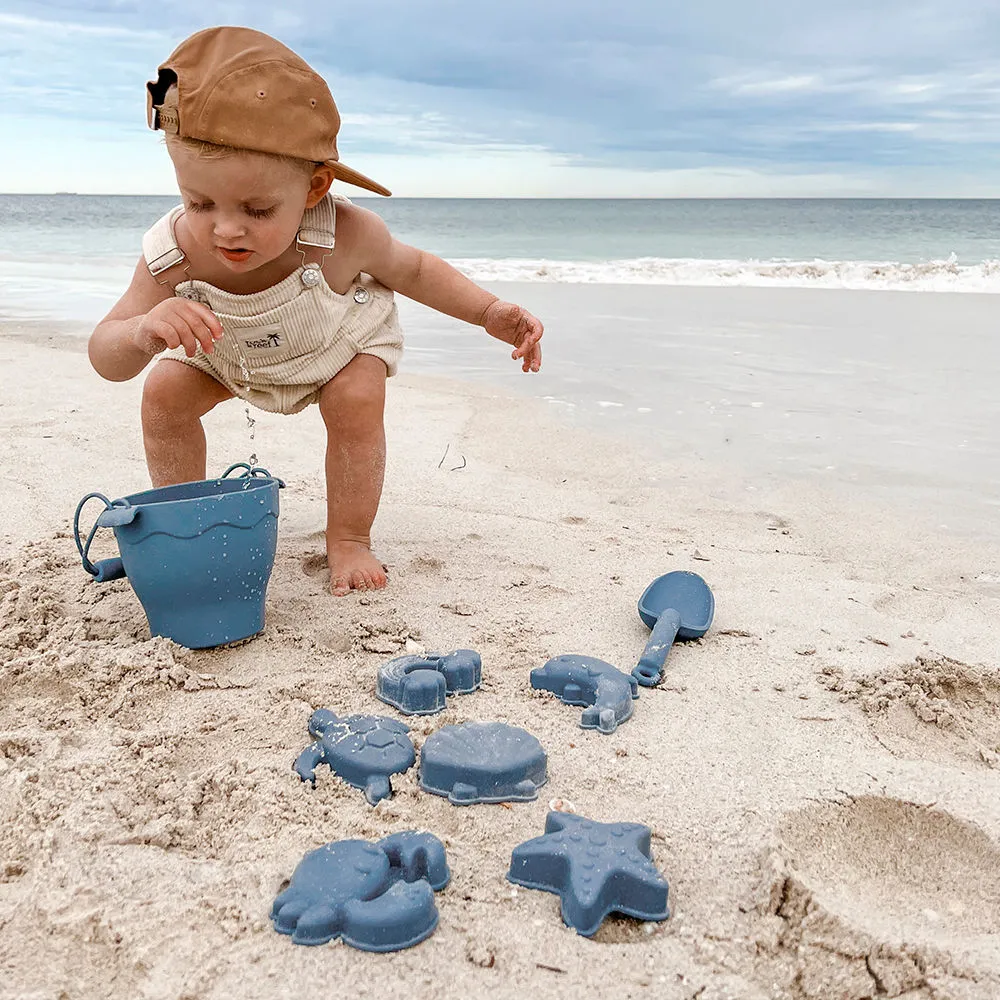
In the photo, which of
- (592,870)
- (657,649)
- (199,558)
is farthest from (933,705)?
(199,558)

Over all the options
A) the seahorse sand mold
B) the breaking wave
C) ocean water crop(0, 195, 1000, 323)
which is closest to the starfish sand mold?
the seahorse sand mold

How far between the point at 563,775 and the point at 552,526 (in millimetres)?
1348

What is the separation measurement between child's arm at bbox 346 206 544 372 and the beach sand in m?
0.57

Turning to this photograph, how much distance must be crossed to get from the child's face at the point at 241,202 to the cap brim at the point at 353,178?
0.33 ft

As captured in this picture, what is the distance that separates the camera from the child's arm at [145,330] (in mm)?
1936

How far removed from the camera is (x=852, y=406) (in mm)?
4230

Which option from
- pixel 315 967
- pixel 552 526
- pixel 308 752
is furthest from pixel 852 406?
pixel 315 967

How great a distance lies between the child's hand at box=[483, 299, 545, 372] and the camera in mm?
2482

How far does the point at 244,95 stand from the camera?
6.34 ft

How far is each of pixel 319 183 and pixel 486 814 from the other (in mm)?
1448

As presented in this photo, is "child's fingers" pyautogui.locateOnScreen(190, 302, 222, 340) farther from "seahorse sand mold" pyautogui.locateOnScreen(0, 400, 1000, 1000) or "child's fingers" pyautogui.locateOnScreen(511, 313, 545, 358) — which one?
"child's fingers" pyautogui.locateOnScreen(511, 313, 545, 358)

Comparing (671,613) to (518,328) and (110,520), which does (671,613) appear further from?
(110,520)

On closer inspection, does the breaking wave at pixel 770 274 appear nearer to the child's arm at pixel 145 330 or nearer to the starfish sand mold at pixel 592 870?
the child's arm at pixel 145 330

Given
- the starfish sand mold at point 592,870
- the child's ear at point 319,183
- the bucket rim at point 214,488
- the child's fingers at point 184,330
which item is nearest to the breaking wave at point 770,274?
the child's ear at point 319,183
